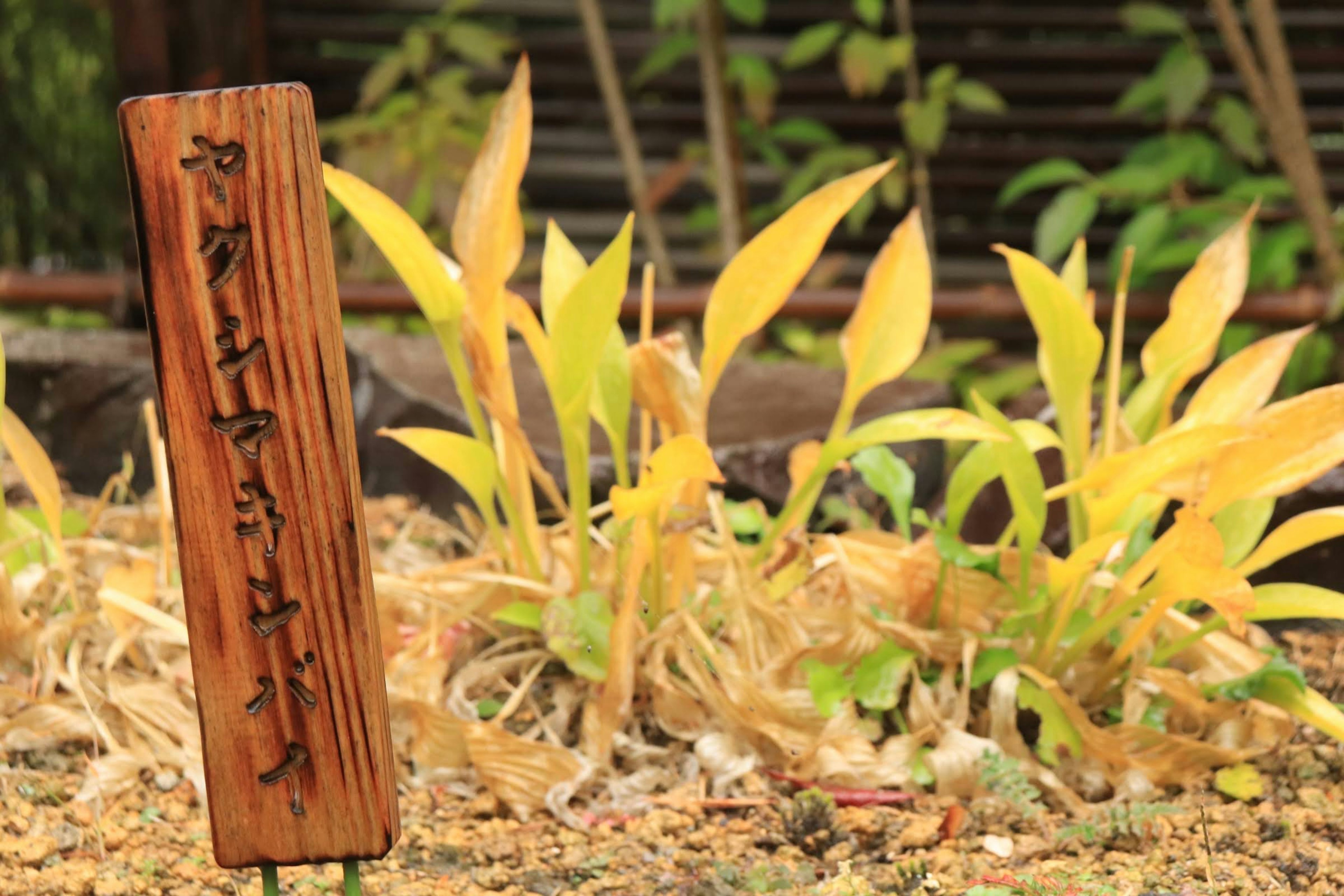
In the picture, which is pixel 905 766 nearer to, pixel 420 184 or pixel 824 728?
pixel 824 728

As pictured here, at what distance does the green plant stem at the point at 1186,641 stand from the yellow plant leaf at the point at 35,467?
937 millimetres

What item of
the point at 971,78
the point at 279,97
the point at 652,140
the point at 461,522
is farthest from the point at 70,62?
the point at 279,97

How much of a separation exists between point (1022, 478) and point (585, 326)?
0.37 metres

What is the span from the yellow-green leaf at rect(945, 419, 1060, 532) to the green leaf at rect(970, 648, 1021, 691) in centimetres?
11

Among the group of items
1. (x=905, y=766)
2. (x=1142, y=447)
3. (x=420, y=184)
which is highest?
(x=420, y=184)

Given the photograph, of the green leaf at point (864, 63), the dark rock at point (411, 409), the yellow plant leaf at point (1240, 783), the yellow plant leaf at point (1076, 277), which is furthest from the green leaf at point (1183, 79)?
the yellow plant leaf at point (1240, 783)

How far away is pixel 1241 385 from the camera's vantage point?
1.02 meters

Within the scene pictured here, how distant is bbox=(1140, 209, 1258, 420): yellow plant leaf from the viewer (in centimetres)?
105

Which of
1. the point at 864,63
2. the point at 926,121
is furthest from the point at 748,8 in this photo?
the point at 926,121

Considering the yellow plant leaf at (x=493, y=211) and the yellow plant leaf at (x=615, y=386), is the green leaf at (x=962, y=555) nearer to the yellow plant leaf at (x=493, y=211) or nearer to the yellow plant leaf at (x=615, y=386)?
the yellow plant leaf at (x=615, y=386)

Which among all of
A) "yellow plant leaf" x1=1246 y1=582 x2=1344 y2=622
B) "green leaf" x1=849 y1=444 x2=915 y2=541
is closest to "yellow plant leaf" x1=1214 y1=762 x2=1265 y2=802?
"yellow plant leaf" x1=1246 y1=582 x2=1344 y2=622

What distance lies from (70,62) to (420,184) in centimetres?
155

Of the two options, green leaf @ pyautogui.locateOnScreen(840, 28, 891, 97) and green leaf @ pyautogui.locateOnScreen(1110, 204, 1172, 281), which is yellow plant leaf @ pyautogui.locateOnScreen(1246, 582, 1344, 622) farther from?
green leaf @ pyautogui.locateOnScreen(840, 28, 891, 97)

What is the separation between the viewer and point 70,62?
3.56 meters
